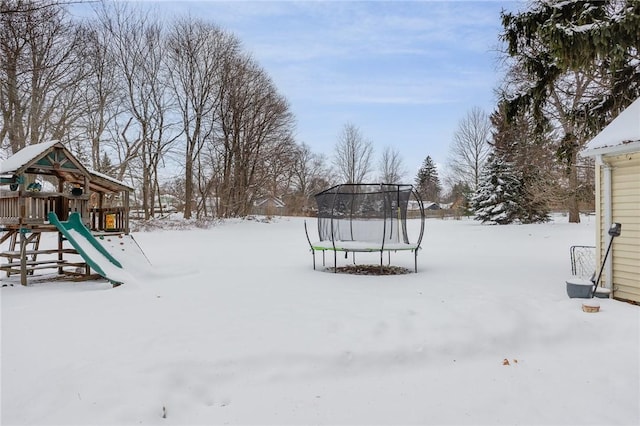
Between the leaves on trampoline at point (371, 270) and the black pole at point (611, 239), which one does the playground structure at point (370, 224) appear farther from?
the black pole at point (611, 239)

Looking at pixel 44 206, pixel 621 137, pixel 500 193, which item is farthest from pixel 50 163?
pixel 500 193

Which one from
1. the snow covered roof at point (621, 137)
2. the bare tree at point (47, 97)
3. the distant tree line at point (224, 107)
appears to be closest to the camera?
the snow covered roof at point (621, 137)

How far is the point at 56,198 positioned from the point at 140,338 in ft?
17.4

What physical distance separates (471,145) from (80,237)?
33529 millimetres

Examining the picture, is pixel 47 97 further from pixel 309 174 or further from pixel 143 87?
pixel 309 174

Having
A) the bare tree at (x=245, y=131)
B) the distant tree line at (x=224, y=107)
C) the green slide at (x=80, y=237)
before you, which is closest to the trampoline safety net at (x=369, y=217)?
the distant tree line at (x=224, y=107)

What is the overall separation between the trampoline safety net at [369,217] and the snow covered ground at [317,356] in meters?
2.31

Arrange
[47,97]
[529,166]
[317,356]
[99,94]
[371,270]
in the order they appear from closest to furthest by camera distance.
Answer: [317,356], [371,270], [47,97], [99,94], [529,166]

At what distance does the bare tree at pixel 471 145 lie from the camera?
34.6 metres

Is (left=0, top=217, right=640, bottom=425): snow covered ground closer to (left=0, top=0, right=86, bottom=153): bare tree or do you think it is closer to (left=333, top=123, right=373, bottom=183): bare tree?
(left=0, top=0, right=86, bottom=153): bare tree

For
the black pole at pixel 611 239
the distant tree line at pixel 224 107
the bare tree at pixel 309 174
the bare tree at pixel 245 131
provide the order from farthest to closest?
the bare tree at pixel 309 174
the bare tree at pixel 245 131
the distant tree line at pixel 224 107
the black pole at pixel 611 239

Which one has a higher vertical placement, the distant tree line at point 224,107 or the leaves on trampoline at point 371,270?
the distant tree line at point 224,107

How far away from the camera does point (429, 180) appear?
63719 mm

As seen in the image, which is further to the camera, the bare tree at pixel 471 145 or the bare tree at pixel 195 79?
the bare tree at pixel 471 145
